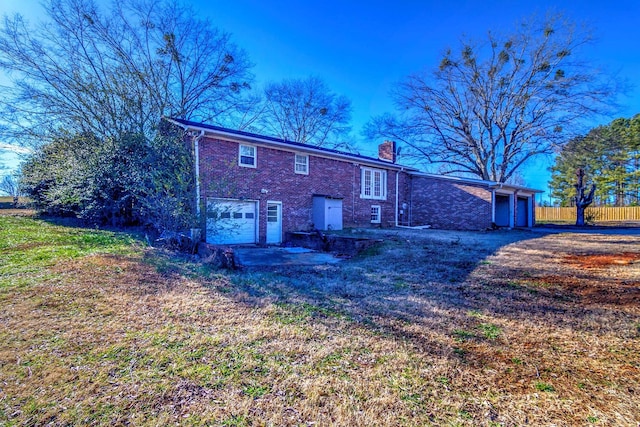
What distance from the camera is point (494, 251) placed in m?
8.83

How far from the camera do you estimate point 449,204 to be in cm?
1691

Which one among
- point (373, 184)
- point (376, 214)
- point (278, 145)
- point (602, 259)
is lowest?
point (602, 259)

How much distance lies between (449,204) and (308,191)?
8.58 metres

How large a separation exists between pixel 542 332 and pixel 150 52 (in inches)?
716

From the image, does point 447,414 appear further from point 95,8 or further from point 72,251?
point 95,8

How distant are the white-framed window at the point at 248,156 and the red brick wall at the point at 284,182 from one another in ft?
0.50

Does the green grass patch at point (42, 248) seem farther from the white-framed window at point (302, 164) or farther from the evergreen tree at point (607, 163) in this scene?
the evergreen tree at point (607, 163)

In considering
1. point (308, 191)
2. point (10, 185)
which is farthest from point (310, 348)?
point (10, 185)

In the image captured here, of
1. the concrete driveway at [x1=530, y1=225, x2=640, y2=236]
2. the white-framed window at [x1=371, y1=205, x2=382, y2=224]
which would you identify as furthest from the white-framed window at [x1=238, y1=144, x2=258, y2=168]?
the concrete driveway at [x1=530, y1=225, x2=640, y2=236]

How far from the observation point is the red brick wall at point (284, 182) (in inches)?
408

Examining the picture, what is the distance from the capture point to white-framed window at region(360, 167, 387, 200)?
15.5 meters

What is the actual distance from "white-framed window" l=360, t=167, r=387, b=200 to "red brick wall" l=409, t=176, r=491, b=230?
262cm

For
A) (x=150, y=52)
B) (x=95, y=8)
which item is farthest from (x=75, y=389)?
(x=150, y=52)

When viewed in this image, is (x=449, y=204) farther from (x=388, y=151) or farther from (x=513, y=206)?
(x=513, y=206)
